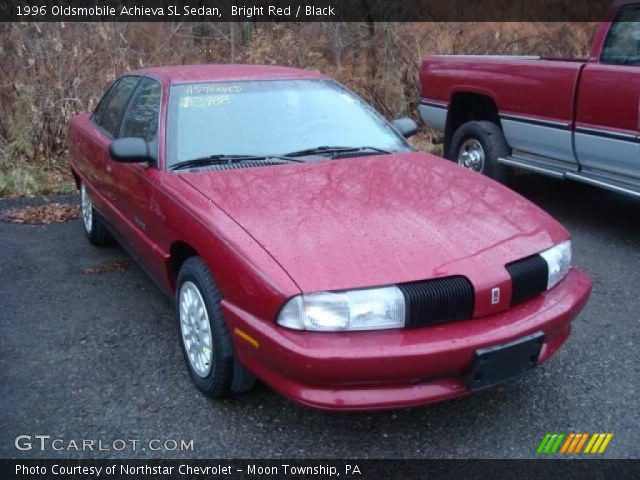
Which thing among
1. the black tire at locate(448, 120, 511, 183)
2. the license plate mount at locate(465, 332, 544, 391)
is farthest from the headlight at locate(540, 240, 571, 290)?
the black tire at locate(448, 120, 511, 183)

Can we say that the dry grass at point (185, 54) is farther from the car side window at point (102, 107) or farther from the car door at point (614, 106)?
the car door at point (614, 106)

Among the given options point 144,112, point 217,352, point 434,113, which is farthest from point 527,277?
point 434,113

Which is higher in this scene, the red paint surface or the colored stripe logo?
the red paint surface

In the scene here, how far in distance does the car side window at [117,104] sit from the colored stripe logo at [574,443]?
3.40 m

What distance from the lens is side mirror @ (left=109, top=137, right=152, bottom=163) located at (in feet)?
12.0

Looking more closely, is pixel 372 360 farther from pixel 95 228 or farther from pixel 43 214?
pixel 43 214

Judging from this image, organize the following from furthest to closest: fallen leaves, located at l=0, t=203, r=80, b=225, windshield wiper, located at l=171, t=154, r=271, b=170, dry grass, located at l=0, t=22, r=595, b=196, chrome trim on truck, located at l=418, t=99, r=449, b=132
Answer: dry grass, located at l=0, t=22, r=595, b=196, chrome trim on truck, located at l=418, t=99, r=449, b=132, fallen leaves, located at l=0, t=203, r=80, b=225, windshield wiper, located at l=171, t=154, r=271, b=170

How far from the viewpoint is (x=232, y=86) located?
13.5ft

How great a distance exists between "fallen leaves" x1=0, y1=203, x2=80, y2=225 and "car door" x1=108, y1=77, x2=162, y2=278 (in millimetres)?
2216

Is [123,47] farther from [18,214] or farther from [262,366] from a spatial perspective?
[262,366]

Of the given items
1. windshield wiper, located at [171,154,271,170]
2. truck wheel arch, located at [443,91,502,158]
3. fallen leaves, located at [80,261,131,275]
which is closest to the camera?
windshield wiper, located at [171,154,271,170]

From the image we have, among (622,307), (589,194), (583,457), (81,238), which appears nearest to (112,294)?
(81,238)

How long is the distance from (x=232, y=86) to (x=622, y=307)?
9.55ft

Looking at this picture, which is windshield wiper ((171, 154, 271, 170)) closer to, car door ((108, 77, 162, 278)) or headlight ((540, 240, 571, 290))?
car door ((108, 77, 162, 278))
